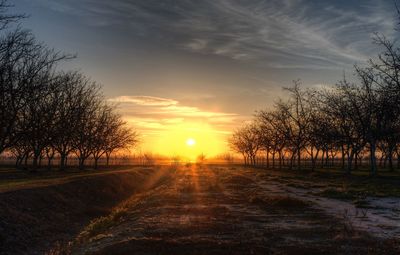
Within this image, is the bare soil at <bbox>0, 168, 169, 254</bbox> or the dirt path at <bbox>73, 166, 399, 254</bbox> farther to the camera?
the bare soil at <bbox>0, 168, 169, 254</bbox>

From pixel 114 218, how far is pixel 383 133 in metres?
40.9

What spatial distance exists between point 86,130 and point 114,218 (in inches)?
1679

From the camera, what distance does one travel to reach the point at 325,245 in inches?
516

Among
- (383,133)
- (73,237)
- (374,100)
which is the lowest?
(73,237)

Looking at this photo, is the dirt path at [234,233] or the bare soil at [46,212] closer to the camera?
the dirt path at [234,233]

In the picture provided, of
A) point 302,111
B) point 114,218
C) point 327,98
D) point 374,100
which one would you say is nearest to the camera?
point 114,218

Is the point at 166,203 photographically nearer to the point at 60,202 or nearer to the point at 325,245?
the point at 60,202

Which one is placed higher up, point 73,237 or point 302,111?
point 302,111

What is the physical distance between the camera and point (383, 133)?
51656 mm

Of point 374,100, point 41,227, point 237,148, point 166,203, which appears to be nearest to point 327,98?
point 374,100

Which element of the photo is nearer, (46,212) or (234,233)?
(234,233)

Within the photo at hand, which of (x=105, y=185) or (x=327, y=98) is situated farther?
(x=327, y=98)

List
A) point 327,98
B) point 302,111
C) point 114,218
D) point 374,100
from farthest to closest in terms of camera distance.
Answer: point 302,111, point 327,98, point 374,100, point 114,218

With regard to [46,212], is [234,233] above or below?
above
